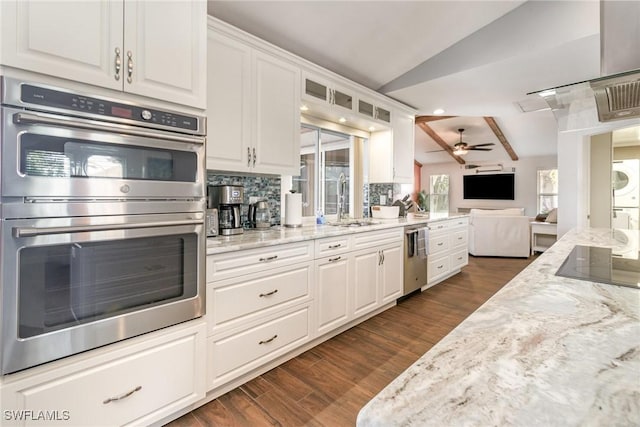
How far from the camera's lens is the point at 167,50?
4.83ft

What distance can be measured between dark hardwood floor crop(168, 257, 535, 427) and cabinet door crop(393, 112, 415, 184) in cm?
169

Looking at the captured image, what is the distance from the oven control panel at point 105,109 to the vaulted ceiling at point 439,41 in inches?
46.6

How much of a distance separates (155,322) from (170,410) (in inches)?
18.3

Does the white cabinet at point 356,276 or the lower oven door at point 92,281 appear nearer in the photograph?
the lower oven door at point 92,281

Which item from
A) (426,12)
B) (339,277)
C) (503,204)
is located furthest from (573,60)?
(503,204)

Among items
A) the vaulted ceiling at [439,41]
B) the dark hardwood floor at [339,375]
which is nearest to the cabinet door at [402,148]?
the vaulted ceiling at [439,41]

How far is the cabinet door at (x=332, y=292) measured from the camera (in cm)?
230

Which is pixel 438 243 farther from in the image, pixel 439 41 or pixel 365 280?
pixel 439 41

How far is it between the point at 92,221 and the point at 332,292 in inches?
66.0

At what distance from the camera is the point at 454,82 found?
3.30 meters

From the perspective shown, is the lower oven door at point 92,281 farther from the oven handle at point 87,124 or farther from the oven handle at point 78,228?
the oven handle at point 87,124

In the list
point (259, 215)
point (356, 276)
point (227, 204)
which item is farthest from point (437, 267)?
point (227, 204)

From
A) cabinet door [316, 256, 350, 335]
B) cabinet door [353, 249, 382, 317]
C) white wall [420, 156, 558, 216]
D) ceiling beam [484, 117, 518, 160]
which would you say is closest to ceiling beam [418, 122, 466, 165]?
white wall [420, 156, 558, 216]

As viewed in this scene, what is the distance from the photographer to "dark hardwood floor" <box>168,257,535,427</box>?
63.6 inches
